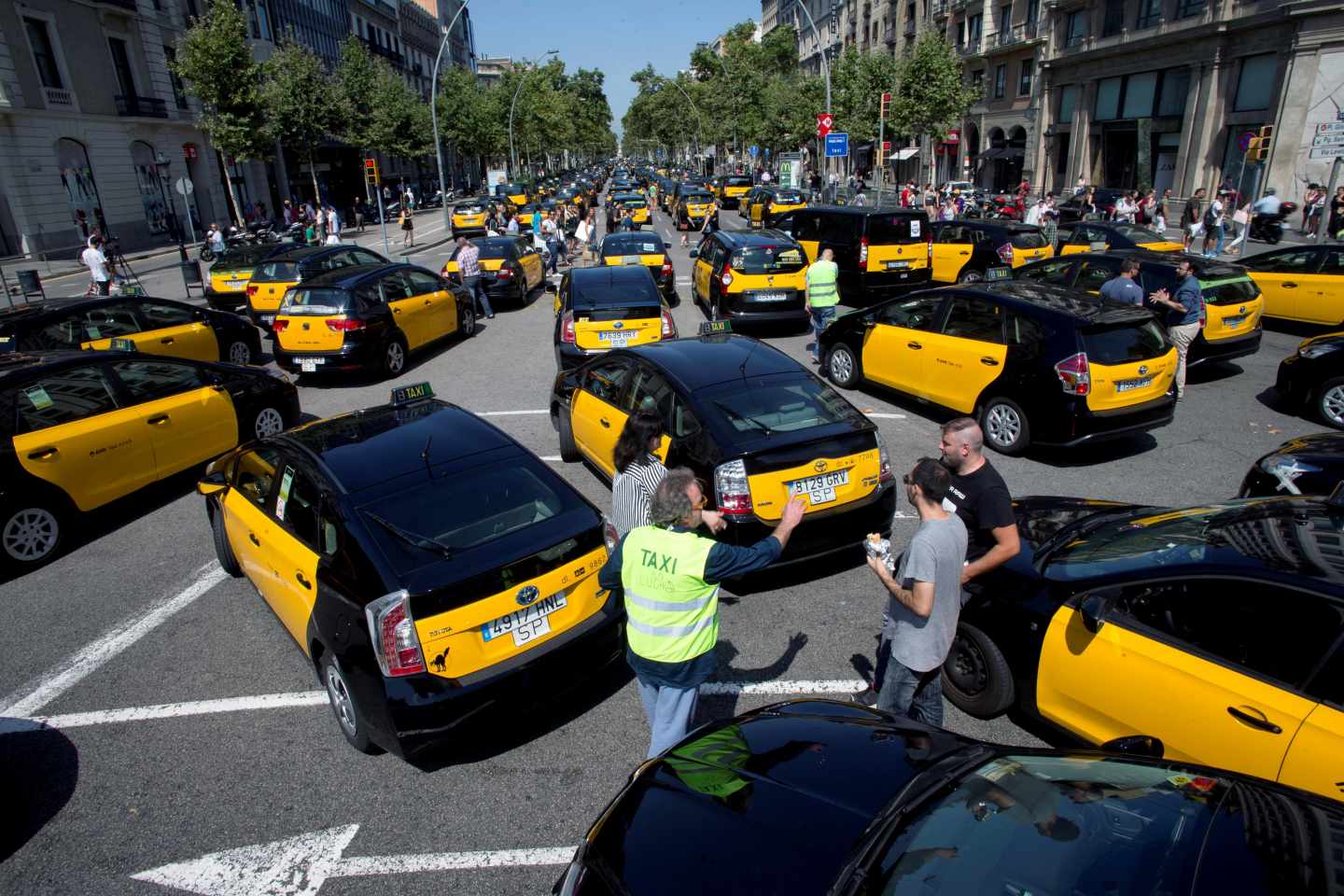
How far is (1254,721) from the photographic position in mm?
3088

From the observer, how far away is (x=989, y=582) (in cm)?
424

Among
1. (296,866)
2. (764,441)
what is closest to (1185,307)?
(764,441)

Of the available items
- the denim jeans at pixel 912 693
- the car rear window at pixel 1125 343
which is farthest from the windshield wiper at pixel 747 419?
the car rear window at pixel 1125 343

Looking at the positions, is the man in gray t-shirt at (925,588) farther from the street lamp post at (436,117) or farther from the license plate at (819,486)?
the street lamp post at (436,117)

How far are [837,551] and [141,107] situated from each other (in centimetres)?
4325

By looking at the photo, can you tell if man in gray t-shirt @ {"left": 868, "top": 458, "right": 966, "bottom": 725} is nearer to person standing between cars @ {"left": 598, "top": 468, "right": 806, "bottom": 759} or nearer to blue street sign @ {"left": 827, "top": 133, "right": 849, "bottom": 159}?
person standing between cars @ {"left": 598, "top": 468, "right": 806, "bottom": 759}

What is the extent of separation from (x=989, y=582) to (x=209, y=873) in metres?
4.16

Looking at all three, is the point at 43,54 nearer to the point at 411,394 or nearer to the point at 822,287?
the point at 822,287

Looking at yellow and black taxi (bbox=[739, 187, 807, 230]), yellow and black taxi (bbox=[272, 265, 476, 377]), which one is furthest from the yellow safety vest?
A: yellow and black taxi (bbox=[739, 187, 807, 230])

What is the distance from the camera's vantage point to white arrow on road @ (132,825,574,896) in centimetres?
347


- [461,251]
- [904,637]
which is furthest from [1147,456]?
[461,251]

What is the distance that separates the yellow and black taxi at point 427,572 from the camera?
12.5ft

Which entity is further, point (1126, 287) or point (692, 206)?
point (692, 206)

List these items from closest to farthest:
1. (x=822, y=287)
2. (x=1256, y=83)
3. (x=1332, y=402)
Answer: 1. (x=1332, y=402)
2. (x=822, y=287)
3. (x=1256, y=83)
